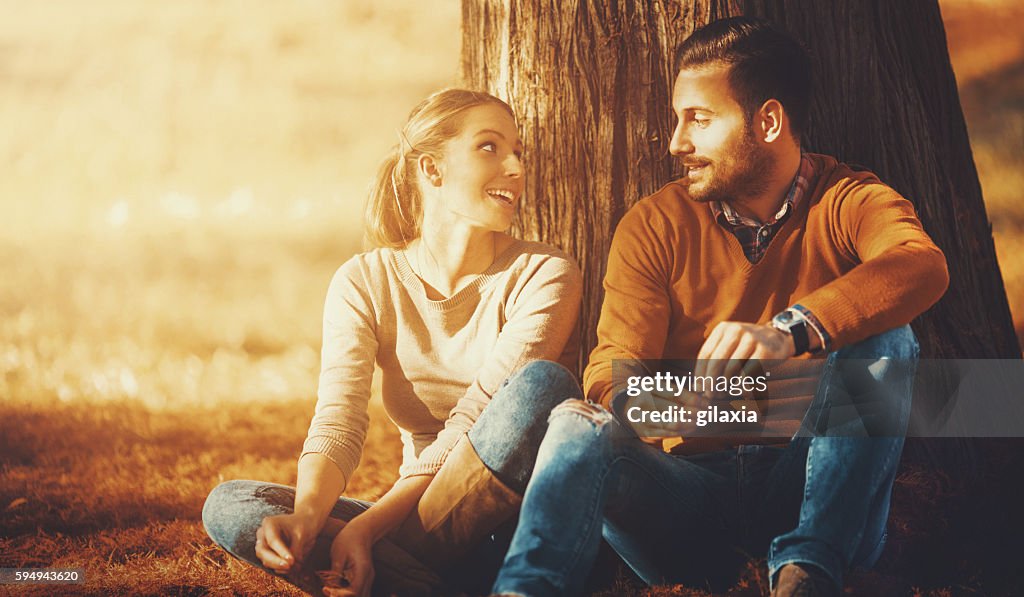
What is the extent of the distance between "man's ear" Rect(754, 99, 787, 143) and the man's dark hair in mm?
15

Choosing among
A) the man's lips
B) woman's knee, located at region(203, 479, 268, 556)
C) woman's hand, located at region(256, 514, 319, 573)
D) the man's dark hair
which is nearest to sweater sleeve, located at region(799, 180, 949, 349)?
the man's dark hair

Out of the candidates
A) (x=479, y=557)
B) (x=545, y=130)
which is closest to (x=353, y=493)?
(x=479, y=557)

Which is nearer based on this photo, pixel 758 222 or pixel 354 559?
pixel 354 559

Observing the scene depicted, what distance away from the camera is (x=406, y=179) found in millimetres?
2641

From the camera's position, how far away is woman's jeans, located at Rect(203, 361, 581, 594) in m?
2.03

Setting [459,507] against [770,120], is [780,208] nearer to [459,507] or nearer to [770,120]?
[770,120]

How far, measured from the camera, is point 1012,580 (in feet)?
7.42

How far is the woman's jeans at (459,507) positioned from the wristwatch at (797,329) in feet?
1.52

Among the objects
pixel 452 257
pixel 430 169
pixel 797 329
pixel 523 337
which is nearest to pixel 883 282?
pixel 797 329

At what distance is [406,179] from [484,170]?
276 mm

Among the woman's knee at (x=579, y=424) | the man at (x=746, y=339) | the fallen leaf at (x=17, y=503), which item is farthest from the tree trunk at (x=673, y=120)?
the fallen leaf at (x=17, y=503)

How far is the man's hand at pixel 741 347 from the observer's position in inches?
73.3

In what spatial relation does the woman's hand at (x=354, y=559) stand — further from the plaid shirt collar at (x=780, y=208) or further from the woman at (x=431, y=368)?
the plaid shirt collar at (x=780, y=208)

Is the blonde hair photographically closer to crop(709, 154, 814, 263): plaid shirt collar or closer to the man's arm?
crop(709, 154, 814, 263): plaid shirt collar
